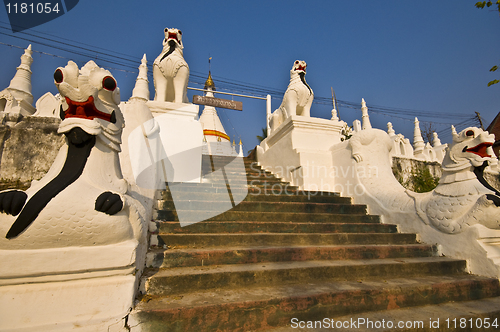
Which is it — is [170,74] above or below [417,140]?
above

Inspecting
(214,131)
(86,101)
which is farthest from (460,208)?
(214,131)

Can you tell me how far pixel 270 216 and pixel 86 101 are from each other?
269cm

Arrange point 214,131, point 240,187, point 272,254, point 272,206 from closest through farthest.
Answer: point 272,254 → point 272,206 → point 240,187 → point 214,131

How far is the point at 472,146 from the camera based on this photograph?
318 cm

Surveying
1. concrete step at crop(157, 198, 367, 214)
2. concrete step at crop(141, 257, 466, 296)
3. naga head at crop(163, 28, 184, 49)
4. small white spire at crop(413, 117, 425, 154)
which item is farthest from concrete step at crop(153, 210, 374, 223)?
small white spire at crop(413, 117, 425, 154)

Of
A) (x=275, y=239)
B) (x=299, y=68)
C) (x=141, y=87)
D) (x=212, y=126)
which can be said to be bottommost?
(x=275, y=239)

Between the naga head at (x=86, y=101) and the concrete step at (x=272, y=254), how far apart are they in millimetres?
1209

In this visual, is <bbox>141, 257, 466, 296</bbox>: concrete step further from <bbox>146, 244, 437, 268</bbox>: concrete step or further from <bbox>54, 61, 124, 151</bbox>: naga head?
<bbox>54, 61, 124, 151</bbox>: naga head

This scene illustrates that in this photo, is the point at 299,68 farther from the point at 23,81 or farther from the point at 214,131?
the point at 214,131

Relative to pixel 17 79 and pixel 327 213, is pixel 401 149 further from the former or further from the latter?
pixel 17 79

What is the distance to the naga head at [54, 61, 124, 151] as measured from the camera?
5.52ft

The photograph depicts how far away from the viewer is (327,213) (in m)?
4.03

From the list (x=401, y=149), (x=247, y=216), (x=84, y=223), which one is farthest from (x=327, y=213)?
(x=401, y=149)

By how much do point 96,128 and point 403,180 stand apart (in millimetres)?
7853
